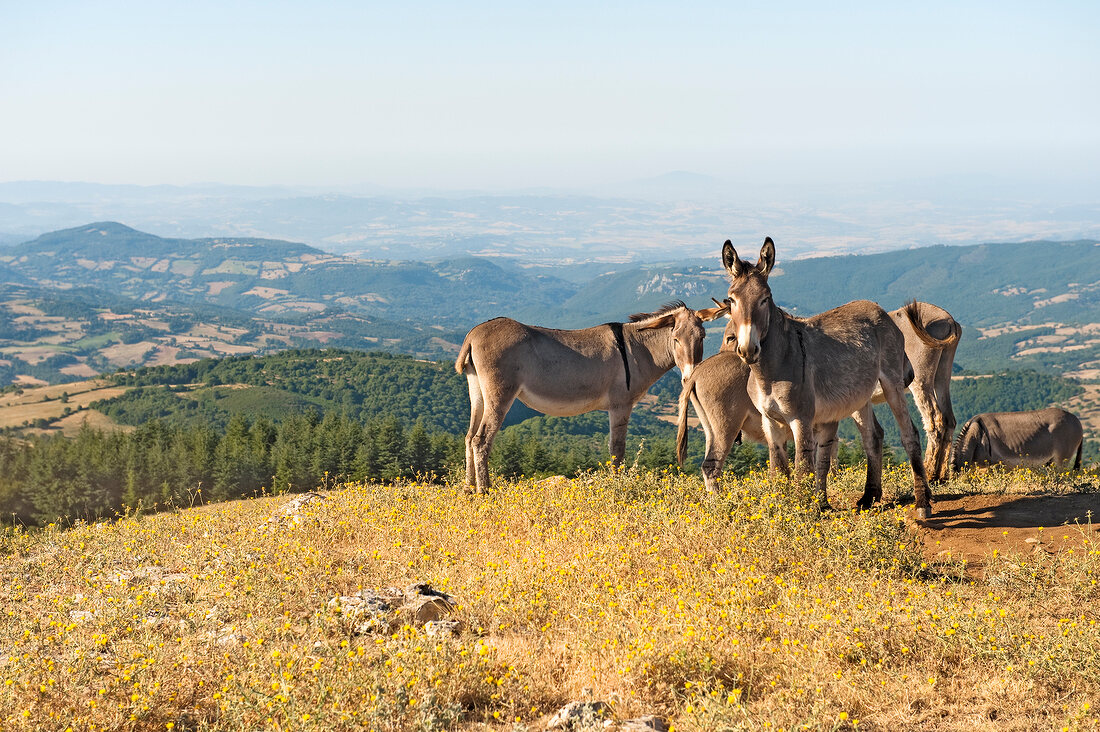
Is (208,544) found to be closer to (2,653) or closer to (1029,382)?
(2,653)

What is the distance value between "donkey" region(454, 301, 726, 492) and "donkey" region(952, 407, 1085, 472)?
30.2 ft

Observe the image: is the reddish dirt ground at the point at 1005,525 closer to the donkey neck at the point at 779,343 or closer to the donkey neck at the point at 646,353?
the donkey neck at the point at 779,343

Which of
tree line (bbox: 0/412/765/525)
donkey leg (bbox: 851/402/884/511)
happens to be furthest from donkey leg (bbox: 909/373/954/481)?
tree line (bbox: 0/412/765/525)

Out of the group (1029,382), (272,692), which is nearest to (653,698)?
(272,692)

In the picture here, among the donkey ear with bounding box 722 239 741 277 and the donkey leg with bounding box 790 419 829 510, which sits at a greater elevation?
the donkey ear with bounding box 722 239 741 277

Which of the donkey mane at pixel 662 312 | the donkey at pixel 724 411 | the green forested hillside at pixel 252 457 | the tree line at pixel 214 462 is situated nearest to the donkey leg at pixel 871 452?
the donkey at pixel 724 411

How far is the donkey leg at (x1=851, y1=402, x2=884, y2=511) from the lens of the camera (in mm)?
11609

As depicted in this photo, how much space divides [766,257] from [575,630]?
5.19m

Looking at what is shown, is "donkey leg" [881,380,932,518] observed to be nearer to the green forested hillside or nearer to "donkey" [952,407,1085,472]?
"donkey" [952,407,1085,472]

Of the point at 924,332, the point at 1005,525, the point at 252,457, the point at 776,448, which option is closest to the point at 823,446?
the point at 776,448

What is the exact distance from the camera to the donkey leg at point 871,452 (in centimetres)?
1161

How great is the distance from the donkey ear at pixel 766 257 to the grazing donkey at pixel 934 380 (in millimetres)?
5646

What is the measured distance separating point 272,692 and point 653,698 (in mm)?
2929

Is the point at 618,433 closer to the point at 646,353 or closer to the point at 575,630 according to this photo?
the point at 646,353
